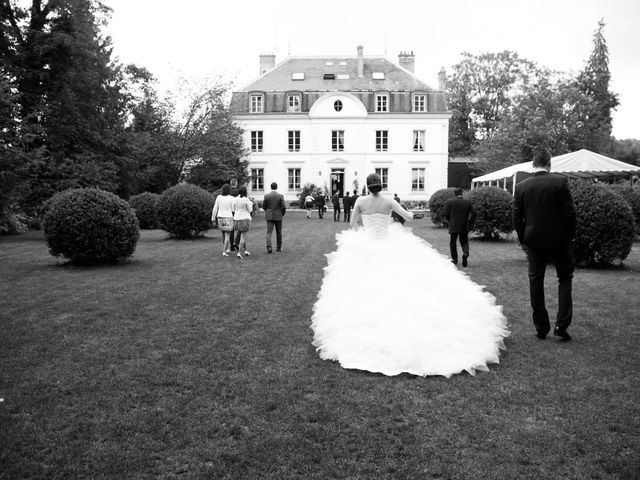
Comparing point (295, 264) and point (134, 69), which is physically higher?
point (134, 69)

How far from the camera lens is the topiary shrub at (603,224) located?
36.7 feet

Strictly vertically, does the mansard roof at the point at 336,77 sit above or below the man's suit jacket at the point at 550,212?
above

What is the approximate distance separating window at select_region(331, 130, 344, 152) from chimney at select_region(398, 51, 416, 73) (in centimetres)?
1051

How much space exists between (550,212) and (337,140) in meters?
42.6

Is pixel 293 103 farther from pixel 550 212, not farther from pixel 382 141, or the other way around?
pixel 550 212

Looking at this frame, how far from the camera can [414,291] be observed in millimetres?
5590

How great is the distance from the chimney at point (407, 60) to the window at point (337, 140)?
1051cm

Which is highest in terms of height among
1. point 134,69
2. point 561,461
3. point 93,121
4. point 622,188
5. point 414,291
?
point 134,69

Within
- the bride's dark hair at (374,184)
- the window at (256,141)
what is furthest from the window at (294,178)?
the bride's dark hair at (374,184)

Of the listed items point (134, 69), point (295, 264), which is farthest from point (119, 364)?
point (134, 69)

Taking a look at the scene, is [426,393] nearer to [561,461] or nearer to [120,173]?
[561,461]

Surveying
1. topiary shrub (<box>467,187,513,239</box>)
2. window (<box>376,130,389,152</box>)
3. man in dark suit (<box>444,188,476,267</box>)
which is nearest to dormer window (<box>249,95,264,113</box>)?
window (<box>376,130,389,152</box>)

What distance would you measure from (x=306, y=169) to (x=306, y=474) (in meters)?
45.7

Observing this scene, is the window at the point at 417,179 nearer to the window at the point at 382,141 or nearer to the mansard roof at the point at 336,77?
the window at the point at 382,141
